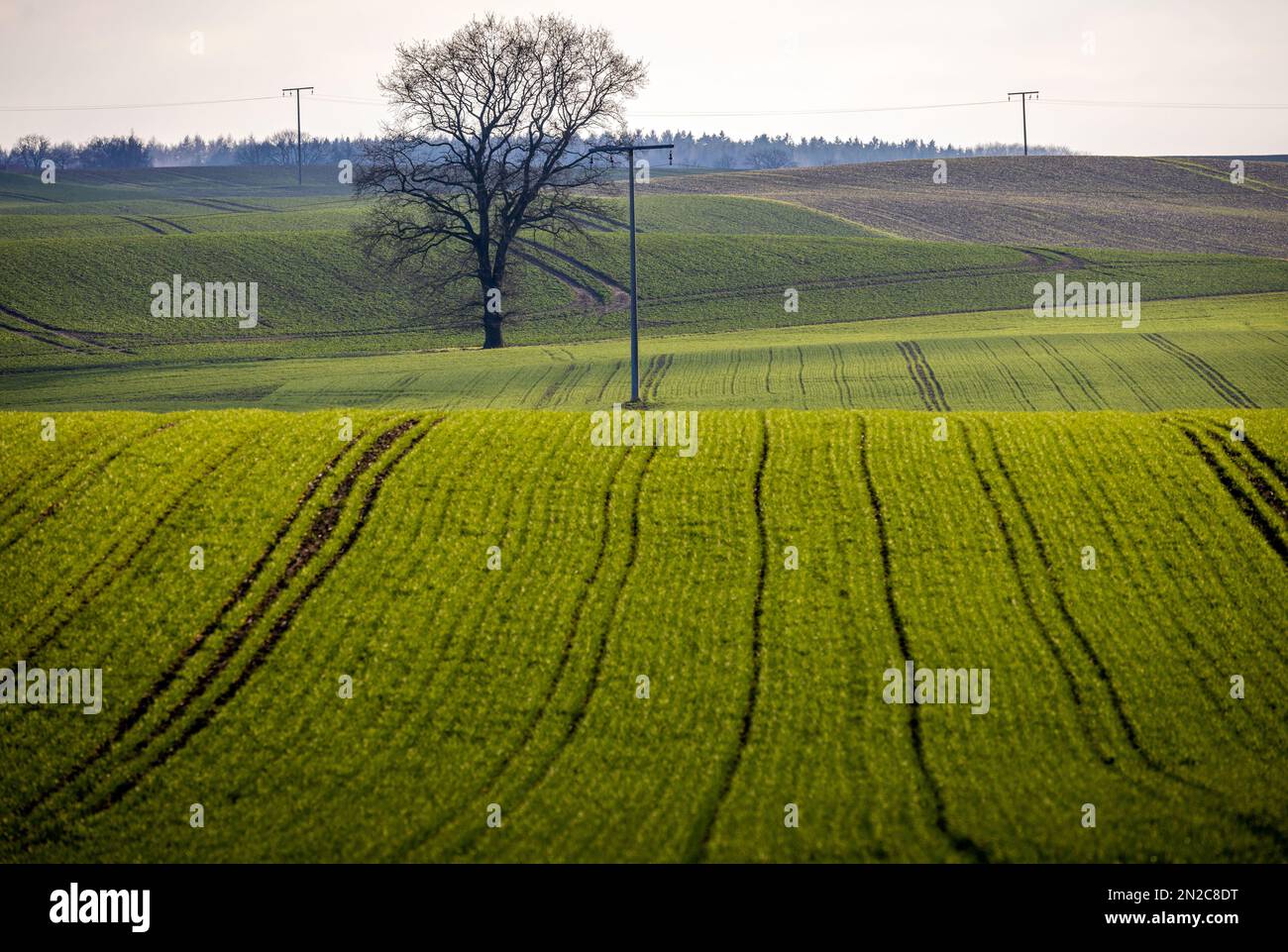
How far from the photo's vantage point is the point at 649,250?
7362 cm

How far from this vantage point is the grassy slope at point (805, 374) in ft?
138

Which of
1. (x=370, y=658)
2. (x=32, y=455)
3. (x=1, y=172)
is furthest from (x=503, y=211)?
(x=1, y=172)

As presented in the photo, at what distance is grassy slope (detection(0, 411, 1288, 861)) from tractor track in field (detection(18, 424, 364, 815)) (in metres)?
0.10

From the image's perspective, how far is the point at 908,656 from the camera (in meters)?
18.5

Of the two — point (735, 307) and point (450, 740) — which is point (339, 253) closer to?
point (735, 307)

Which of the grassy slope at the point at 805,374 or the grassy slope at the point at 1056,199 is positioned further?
the grassy slope at the point at 1056,199

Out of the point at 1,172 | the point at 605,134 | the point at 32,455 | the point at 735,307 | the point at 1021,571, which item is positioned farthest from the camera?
the point at 1,172

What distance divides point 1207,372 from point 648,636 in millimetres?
34220

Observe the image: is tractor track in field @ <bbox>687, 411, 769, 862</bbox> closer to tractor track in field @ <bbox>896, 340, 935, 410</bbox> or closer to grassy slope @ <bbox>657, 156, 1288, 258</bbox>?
tractor track in field @ <bbox>896, 340, 935, 410</bbox>

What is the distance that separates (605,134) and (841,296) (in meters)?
19.6

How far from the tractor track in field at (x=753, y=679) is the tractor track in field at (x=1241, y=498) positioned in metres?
9.85

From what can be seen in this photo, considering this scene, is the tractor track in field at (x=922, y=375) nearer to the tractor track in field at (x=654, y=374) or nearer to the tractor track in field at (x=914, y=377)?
the tractor track in field at (x=914, y=377)

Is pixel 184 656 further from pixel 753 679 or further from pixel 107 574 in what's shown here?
pixel 753 679

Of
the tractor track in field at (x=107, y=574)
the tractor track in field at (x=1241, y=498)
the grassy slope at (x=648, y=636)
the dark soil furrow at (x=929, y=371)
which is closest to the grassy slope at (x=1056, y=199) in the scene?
the dark soil furrow at (x=929, y=371)
